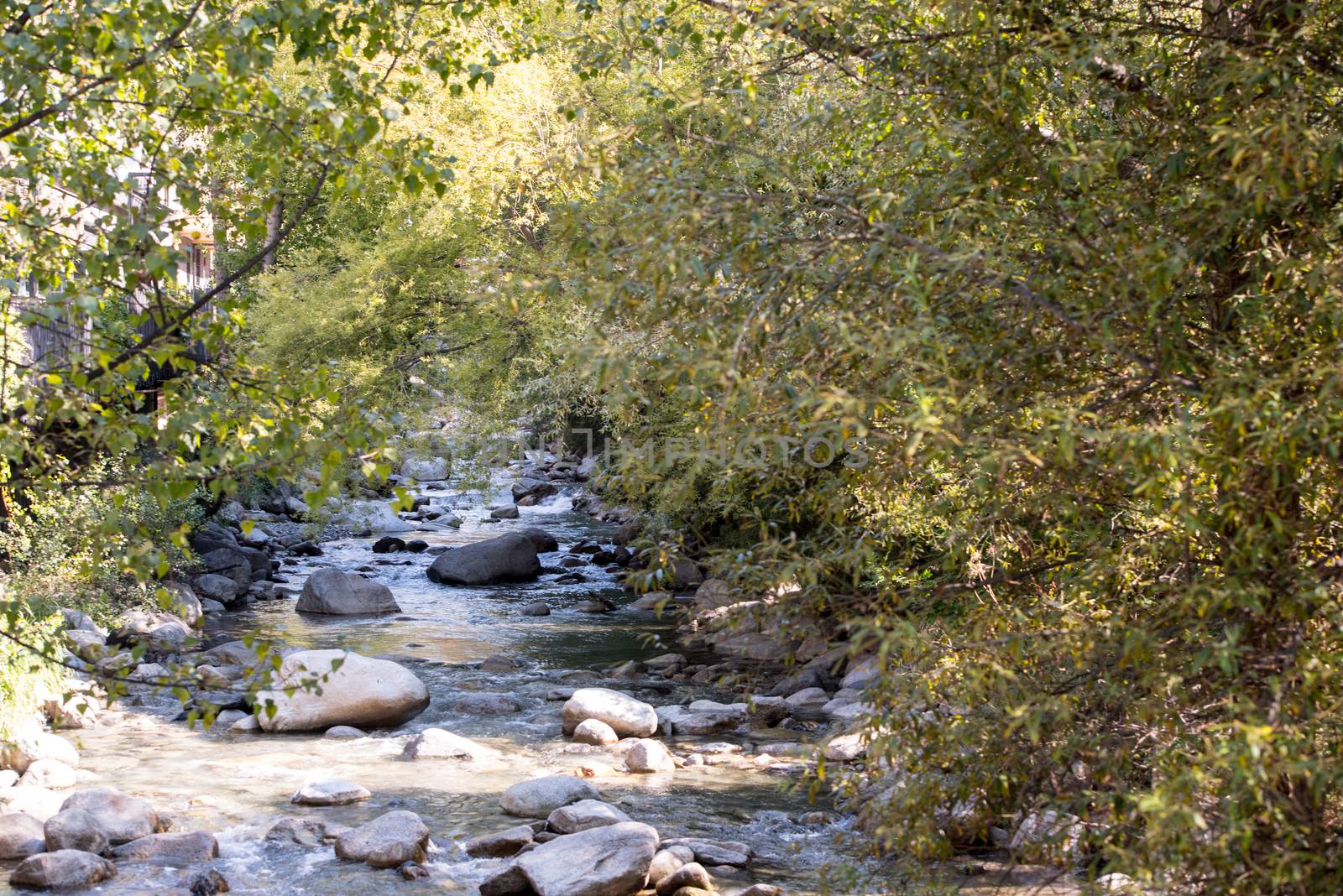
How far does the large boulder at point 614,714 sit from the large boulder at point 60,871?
477cm

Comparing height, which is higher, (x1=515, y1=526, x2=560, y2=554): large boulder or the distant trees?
the distant trees

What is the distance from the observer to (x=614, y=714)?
476 inches

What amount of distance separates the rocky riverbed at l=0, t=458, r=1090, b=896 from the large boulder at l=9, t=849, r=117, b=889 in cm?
2

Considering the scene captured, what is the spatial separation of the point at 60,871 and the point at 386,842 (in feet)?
6.76

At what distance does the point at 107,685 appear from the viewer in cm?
389

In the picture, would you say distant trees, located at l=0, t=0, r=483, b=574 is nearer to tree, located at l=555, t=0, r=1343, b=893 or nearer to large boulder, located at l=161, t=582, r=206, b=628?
tree, located at l=555, t=0, r=1343, b=893

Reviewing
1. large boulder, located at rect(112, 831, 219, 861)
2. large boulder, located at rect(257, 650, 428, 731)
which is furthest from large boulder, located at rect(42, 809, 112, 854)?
large boulder, located at rect(257, 650, 428, 731)

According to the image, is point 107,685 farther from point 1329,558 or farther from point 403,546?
point 403,546

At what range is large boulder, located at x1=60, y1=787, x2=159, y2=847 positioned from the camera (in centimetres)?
885

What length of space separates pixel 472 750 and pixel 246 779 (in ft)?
6.52

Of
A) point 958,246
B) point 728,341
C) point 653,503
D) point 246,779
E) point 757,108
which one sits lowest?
point 246,779

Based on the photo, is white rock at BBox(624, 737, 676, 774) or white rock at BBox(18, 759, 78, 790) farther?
white rock at BBox(624, 737, 676, 774)

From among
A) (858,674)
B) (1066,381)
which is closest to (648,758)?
(858,674)

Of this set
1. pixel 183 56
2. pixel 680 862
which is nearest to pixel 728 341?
pixel 183 56
